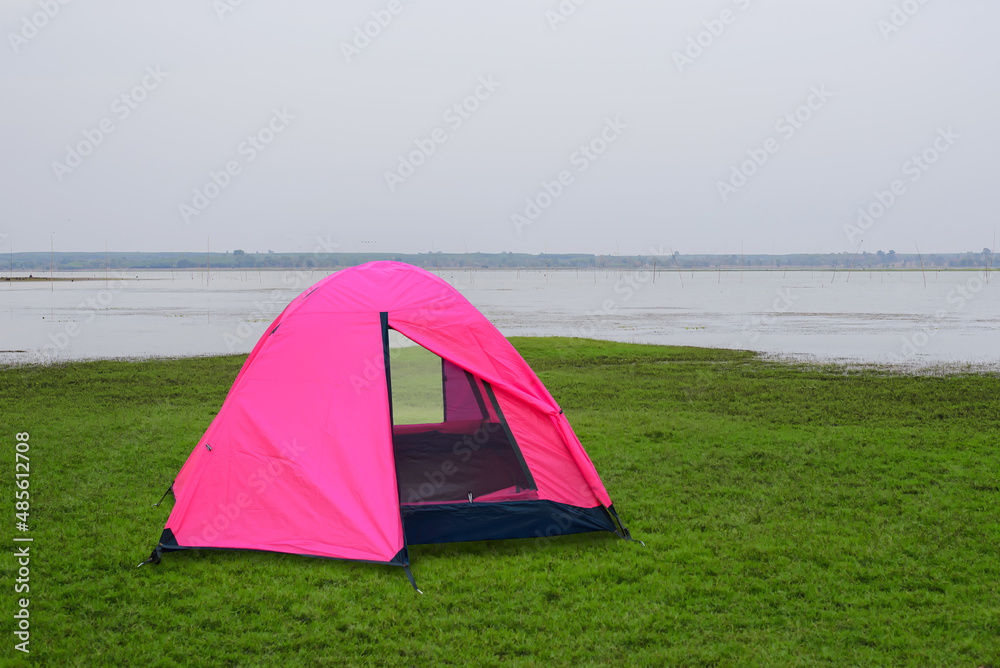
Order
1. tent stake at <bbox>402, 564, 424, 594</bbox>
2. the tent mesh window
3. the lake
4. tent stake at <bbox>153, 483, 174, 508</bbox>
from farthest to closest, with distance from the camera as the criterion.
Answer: the lake, tent stake at <bbox>153, 483, 174, 508</bbox>, the tent mesh window, tent stake at <bbox>402, 564, 424, 594</bbox>

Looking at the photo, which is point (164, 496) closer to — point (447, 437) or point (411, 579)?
point (447, 437)

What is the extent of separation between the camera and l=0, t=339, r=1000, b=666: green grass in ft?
15.2

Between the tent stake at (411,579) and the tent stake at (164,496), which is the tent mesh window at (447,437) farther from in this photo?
the tent stake at (164,496)

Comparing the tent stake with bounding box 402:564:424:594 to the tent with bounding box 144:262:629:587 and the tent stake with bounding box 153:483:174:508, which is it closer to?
the tent with bounding box 144:262:629:587

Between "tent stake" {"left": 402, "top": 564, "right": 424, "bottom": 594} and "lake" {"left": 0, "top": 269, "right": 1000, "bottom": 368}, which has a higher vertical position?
"lake" {"left": 0, "top": 269, "right": 1000, "bottom": 368}

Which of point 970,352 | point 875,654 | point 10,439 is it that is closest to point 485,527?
point 875,654

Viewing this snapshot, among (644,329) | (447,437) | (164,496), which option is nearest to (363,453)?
(447,437)

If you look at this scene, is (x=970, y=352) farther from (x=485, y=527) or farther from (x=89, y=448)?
(x=89, y=448)

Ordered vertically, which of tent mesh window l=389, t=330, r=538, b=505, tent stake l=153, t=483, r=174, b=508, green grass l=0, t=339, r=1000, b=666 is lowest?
green grass l=0, t=339, r=1000, b=666

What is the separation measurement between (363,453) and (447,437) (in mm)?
2495

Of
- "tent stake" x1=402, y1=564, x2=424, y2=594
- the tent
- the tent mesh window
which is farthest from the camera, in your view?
the tent mesh window

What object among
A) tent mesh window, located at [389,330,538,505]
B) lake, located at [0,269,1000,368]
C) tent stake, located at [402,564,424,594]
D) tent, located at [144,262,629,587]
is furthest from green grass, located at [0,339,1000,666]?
lake, located at [0,269,1000,368]

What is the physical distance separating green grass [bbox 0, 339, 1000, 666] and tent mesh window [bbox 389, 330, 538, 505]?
0.56 m

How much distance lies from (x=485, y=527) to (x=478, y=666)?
2.00m
